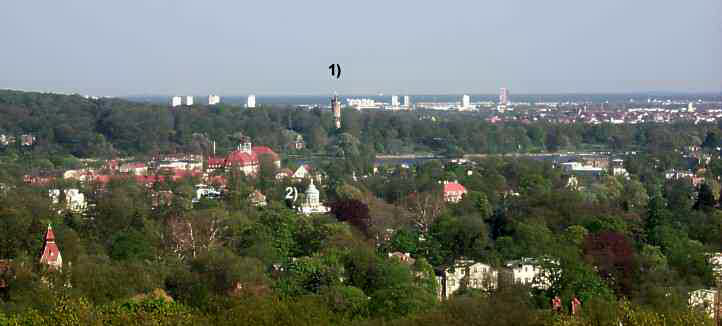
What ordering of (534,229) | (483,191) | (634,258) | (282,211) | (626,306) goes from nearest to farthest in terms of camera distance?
(626,306)
(634,258)
(534,229)
(282,211)
(483,191)

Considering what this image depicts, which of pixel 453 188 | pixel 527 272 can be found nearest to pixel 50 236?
pixel 527 272

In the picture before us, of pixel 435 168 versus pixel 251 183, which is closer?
pixel 251 183

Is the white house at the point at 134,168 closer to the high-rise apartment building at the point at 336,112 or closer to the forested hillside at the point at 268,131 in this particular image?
the forested hillside at the point at 268,131

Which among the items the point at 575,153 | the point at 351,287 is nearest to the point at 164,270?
the point at 351,287

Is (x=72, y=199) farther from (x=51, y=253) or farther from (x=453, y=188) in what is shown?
(x=51, y=253)

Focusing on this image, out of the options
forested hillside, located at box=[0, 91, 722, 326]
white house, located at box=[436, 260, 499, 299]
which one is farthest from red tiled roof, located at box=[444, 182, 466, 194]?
white house, located at box=[436, 260, 499, 299]

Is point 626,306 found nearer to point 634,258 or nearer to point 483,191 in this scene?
Result: point 634,258
